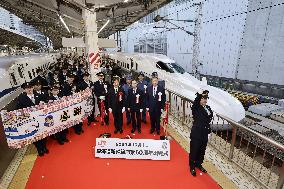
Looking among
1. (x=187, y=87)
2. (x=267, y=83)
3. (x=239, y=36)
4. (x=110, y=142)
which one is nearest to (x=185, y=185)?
(x=110, y=142)

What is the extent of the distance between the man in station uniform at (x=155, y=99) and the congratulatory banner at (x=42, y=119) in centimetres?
215

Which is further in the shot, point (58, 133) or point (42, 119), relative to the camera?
point (58, 133)

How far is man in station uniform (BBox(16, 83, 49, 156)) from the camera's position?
18.0 feet

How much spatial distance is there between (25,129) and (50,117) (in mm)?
703

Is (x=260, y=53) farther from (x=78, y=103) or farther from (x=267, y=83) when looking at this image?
(x=78, y=103)

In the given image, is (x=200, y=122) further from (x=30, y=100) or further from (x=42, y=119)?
(x=30, y=100)

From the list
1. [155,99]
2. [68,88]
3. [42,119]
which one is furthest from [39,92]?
[155,99]

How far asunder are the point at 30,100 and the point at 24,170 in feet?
5.64

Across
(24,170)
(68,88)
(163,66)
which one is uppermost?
(163,66)

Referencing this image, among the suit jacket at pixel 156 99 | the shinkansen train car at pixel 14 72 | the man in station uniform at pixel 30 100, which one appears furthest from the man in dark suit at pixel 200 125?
the shinkansen train car at pixel 14 72

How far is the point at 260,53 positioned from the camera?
16781mm

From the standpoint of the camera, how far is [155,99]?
6664 mm

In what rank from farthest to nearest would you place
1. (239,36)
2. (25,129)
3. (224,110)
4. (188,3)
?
1. (188,3)
2. (239,36)
3. (224,110)
4. (25,129)

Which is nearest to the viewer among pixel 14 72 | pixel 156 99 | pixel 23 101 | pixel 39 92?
pixel 23 101
